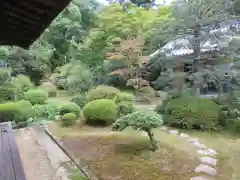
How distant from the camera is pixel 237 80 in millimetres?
6070

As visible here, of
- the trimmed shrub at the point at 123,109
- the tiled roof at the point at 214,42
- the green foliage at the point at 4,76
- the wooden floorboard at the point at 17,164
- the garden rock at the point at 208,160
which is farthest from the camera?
the green foliage at the point at 4,76

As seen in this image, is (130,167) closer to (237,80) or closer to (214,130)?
(214,130)

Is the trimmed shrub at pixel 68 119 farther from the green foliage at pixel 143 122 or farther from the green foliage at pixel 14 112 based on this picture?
the green foliage at pixel 143 122

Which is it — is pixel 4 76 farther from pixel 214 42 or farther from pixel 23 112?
pixel 214 42

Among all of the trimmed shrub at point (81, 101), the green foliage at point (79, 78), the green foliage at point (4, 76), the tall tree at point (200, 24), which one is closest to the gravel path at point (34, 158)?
the green foliage at point (4, 76)

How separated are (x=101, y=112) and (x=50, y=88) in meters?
5.84

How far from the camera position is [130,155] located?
4281 millimetres

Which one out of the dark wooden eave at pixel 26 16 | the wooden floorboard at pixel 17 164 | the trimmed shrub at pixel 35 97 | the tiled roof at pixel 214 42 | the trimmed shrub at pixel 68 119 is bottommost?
the trimmed shrub at pixel 68 119

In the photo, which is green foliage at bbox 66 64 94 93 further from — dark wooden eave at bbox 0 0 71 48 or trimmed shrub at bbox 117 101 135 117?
dark wooden eave at bbox 0 0 71 48

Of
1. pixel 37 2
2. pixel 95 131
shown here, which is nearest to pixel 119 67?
Result: pixel 95 131

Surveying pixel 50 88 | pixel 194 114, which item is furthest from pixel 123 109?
pixel 50 88

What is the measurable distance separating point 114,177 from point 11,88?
5315 millimetres

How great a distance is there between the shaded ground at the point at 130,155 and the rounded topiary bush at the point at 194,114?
2.06ft

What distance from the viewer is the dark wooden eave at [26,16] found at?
1399 millimetres
